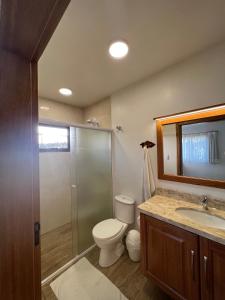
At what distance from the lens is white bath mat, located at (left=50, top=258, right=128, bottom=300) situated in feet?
4.68

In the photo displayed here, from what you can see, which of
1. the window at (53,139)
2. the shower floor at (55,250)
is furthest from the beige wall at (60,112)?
the shower floor at (55,250)

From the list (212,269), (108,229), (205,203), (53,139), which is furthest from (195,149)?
(53,139)

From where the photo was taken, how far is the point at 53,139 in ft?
8.47

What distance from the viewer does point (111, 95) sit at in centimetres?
247

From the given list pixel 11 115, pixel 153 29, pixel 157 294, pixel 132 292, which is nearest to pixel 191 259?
pixel 157 294

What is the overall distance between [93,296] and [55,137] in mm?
2193

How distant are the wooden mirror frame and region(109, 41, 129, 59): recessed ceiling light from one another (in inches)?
33.6

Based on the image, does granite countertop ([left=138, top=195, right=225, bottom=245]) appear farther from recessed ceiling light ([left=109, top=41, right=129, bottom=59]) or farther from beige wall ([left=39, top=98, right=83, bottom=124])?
beige wall ([left=39, top=98, right=83, bottom=124])

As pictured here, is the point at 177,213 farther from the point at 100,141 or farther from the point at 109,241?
the point at 100,141

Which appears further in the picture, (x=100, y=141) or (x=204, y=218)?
(x=100, y=141)

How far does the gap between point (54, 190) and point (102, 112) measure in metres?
1.64

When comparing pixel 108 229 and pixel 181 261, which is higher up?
pixel 181 261

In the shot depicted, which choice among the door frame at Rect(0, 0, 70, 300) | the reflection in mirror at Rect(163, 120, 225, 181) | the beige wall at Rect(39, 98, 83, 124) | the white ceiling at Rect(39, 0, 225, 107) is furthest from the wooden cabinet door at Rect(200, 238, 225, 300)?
the beige wall at Rect(39, 98, 83, 124)

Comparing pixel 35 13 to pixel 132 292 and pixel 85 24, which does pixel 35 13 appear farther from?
pixel 132 292
